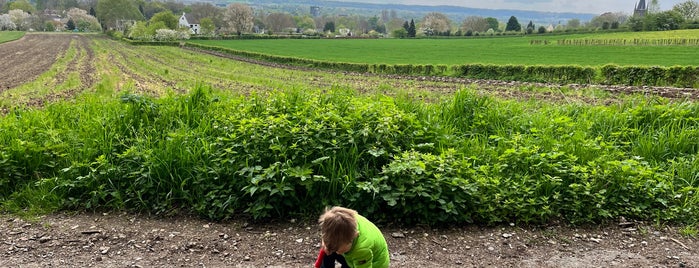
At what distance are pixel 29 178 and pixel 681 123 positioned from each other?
366 inches

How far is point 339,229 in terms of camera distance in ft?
8.63

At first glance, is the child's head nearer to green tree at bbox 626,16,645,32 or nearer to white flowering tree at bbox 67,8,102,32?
green tree at bbox 626,16,645,32

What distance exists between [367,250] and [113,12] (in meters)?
147

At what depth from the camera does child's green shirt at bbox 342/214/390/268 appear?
2.78 m

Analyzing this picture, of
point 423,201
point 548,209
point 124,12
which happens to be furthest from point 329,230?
point 124,12

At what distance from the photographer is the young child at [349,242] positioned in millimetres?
2639

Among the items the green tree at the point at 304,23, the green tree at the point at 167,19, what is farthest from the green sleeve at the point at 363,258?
the green tree at the point at 304,23

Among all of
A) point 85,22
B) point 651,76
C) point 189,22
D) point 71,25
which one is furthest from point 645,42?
point 71,25

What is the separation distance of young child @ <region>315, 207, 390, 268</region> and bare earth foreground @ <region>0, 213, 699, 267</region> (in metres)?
0.77

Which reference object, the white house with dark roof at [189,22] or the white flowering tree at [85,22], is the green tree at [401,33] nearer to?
the white house with dark roof at [189,22]

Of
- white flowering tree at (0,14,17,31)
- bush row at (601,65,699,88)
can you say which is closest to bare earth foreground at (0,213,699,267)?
bush row at (601,65,699,88)

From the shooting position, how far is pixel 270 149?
482 centimetres

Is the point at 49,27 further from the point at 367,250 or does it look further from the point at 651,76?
the point at 367,250

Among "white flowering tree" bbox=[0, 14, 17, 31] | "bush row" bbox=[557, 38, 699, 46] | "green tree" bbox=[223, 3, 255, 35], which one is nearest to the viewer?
"bush row" bbox=[557, 38, 699, 46]
